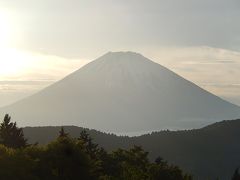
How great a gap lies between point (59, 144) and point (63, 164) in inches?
88.5

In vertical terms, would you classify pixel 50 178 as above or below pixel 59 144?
below

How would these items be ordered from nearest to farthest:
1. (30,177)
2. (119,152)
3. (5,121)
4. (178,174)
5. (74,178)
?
(30,177), (74,178), (5,121), (178,174), (119,152)

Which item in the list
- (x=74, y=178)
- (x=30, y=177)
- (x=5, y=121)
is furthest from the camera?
(x=5, y=121)

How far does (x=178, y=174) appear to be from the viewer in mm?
63938

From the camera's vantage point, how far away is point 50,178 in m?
45.6

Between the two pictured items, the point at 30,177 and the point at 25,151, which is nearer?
the point at 30,177

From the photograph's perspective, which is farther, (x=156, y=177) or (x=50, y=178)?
(x=156, y=177)

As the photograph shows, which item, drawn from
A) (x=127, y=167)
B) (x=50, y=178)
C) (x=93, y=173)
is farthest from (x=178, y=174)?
(x=50, y=178)

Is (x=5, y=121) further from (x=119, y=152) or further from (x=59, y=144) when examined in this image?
(x=119, y=152)

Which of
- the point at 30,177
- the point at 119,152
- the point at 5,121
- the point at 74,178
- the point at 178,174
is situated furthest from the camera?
the point at 119,152

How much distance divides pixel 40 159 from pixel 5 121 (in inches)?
543

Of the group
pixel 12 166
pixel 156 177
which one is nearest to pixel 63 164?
pixel 12 166

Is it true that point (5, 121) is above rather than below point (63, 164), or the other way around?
above

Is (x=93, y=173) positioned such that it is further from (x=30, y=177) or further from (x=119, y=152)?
(x=119, y=152)
